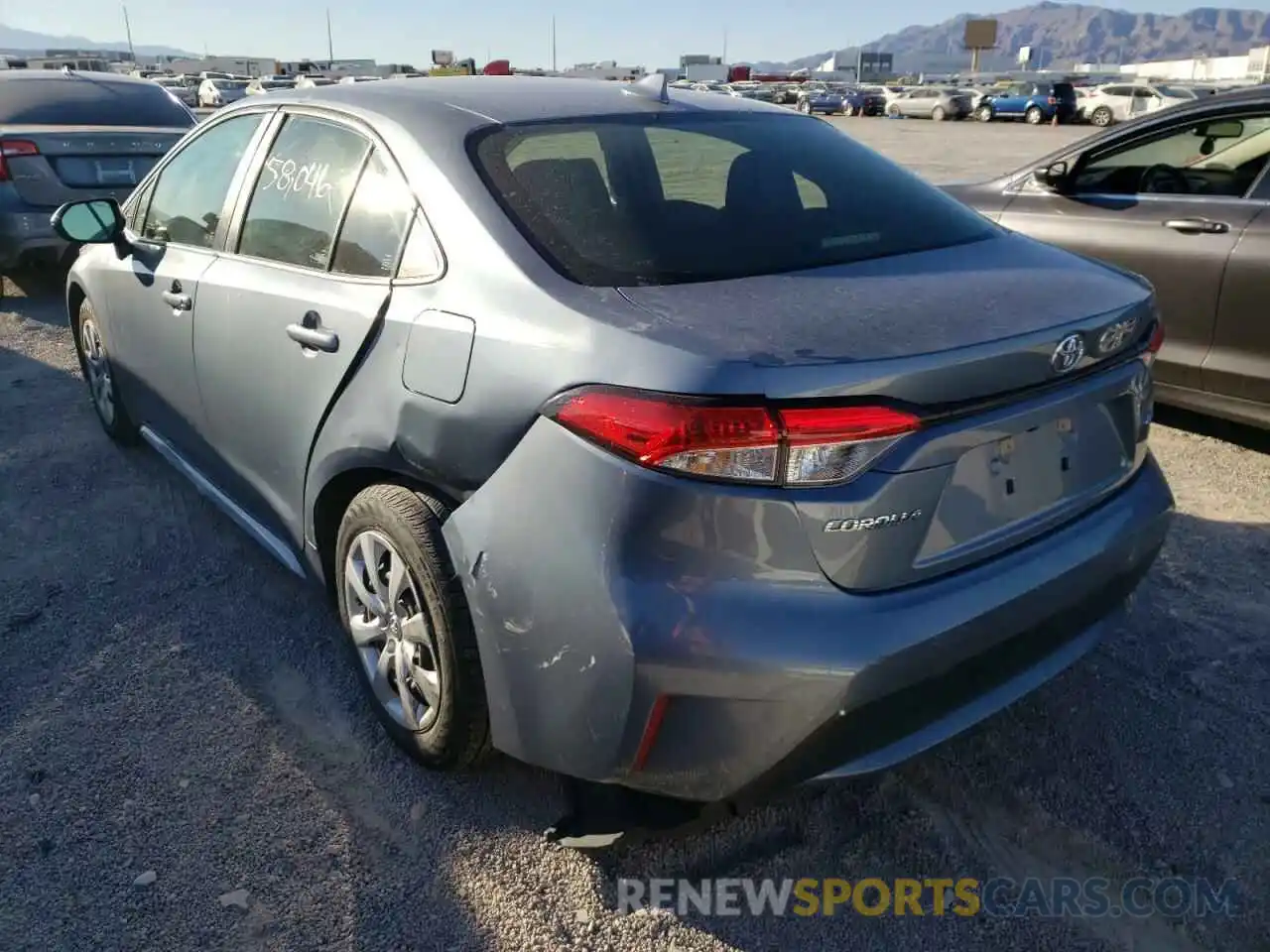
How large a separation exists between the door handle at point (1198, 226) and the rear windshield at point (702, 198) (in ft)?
6.85

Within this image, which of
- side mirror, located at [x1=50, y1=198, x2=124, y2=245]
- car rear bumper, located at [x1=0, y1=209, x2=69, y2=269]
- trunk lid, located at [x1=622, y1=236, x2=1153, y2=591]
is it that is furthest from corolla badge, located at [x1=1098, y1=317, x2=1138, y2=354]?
car rear bumper, located at [x1=0, y1=209, x2=69, y2=269]

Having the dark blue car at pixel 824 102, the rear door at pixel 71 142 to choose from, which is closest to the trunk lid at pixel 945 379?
the rear door at pixel 71 142

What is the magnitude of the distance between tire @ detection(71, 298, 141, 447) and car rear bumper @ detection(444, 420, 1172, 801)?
2.93 m

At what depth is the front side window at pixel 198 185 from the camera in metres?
3.25

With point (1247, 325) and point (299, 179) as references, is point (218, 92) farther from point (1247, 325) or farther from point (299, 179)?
point (1247, 325)

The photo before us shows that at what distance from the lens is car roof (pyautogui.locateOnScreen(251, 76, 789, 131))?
2619 mm

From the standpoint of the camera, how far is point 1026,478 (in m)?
2.05

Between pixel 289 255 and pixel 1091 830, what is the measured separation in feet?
8.23

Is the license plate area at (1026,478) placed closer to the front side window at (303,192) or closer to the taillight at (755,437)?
the taillight at (755,437)

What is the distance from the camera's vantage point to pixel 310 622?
3.23 metres

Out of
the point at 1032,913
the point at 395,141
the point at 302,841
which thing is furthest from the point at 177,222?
the point at 1032,913

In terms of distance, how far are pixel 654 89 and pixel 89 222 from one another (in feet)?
7.27

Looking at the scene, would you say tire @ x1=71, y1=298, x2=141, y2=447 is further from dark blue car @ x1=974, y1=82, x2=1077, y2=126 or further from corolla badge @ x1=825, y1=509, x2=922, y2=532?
dark blue car @ x1=974, y1=82, x2=1077, y2=126

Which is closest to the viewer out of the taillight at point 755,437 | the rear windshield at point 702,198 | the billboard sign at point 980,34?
the taillight at point 755,437
